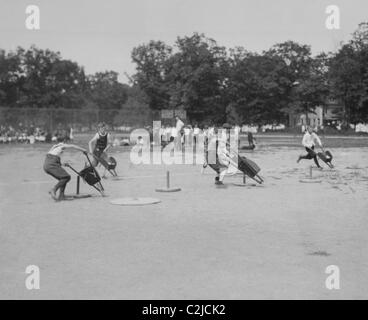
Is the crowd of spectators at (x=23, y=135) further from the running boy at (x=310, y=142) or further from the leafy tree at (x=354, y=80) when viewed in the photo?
the leafy tree at (x=354, y=80)

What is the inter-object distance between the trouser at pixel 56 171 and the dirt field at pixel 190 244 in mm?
380

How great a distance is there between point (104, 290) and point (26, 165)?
55.4 ft

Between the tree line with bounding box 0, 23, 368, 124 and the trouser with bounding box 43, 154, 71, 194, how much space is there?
203ft

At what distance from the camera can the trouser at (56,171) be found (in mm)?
11414

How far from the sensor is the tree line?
75812 mm

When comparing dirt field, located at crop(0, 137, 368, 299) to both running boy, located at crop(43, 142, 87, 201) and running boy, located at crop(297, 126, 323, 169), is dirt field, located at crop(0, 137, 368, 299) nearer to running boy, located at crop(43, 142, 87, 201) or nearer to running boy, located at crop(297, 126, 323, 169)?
running boy, located at crop(43, 142, 87, 201)

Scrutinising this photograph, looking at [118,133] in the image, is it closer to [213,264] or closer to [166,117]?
[166,117]

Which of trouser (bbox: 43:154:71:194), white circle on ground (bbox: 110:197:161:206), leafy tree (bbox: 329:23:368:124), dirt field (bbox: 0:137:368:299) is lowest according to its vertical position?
dirt field (bbox: 0:137:368:299)

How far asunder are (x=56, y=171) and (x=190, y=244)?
5.33 meters

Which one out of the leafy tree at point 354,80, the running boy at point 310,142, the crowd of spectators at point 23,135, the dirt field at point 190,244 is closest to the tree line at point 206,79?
the leafy tree at point 354,80

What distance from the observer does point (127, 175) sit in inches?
680

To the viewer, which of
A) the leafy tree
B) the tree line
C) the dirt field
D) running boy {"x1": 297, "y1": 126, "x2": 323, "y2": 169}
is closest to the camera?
the dirt field

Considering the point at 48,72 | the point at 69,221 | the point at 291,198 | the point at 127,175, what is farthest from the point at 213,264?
the point at 48,72

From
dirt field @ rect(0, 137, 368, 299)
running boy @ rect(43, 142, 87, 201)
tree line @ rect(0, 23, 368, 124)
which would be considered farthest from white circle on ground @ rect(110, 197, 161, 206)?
tree line @ rect(0, 23, 368, 124)
